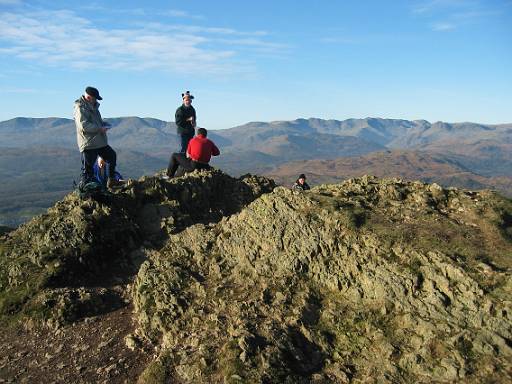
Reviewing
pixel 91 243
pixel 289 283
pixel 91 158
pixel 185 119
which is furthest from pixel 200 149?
pixel 289 283

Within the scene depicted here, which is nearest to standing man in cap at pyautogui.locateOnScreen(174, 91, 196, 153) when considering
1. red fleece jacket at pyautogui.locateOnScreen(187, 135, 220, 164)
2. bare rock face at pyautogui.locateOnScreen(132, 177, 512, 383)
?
red fleece jacket at pyautogui.locateOnScreen(187, 135, 220, 164)

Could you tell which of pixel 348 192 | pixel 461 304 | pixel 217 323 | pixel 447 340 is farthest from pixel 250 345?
pixel 348 192

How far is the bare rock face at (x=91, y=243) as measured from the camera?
12.9m

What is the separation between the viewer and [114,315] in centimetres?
1247

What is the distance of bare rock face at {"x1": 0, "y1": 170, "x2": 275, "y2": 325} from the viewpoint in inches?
506

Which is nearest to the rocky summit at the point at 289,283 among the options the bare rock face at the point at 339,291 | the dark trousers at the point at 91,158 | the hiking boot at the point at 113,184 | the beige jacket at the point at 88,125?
the bare rock face at the point at 339,291

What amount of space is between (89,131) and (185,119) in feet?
24.7

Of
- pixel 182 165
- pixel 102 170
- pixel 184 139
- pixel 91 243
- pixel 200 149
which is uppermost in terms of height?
pixel 184 139

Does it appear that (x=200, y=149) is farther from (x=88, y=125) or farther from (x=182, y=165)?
(x=88, y=125)

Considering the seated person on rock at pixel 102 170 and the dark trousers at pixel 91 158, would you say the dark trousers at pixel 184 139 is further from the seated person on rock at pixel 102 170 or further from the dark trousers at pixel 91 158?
the dark trousers at pixel 91 158

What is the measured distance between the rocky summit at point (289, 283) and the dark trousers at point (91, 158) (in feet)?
3.54

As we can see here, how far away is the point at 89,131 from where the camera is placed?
1550 cm

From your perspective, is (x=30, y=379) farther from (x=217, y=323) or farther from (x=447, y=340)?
(x=447, y=340)

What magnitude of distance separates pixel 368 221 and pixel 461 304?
3438 mm
